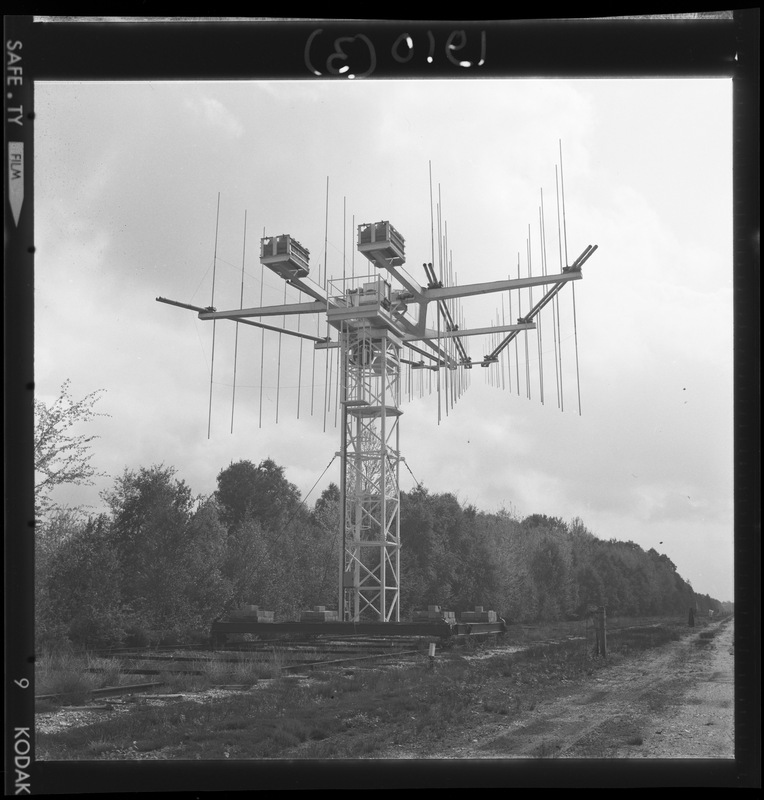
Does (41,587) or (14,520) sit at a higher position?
(14,520)

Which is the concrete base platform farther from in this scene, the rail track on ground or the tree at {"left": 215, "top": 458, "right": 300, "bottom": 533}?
the tree at {"left": 215, "top": 458, "right": 300, "bottom": 533}

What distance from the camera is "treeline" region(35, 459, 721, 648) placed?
10531 mm

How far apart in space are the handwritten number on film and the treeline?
6.23 m

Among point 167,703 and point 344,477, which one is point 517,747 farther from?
point 344,477

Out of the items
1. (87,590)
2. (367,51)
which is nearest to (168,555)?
(87,590)

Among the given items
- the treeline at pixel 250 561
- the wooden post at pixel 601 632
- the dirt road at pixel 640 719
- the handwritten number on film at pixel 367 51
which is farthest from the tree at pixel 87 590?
the handwritten number on film at pixel 367 51

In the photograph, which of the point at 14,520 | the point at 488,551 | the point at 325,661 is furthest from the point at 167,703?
the point at 488,551

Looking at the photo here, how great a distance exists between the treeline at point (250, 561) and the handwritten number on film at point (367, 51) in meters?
6.23

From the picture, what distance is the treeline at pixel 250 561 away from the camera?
10531 mm

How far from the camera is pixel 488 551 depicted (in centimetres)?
1158

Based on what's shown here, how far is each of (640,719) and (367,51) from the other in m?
5.74

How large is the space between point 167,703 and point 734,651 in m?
5.65

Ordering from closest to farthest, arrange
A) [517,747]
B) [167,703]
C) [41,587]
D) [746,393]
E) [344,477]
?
1. [746,393]
2. [517,747]
3. [167,703]
4. [41,587]
5. [344,477]

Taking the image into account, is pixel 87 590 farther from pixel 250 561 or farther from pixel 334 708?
pixel 334 708
